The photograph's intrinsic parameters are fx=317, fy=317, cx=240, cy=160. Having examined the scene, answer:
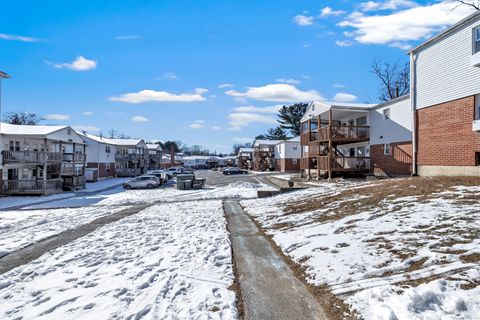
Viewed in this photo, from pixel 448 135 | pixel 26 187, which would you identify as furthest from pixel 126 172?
pixel 448 135

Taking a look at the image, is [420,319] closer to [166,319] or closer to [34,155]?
[166,319]

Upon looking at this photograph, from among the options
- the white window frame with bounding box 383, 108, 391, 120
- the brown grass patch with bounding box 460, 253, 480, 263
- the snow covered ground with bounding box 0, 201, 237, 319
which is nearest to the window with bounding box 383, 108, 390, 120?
the white window frame with bounding box 383, 108, 391, 120

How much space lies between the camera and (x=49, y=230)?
12156mm

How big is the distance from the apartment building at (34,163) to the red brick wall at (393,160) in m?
29.4

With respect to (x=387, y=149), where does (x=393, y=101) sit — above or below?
above

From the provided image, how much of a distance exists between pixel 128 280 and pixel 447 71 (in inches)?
709

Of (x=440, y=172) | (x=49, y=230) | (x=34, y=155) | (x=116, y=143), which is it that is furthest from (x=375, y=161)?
(x=116, y=143)

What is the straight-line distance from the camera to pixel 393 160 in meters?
23.2

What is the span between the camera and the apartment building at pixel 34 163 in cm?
2839

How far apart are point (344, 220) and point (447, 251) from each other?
3859mm

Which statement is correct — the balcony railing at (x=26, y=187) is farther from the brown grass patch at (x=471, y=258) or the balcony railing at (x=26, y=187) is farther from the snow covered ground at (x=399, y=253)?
the brown grass patch at (x=471, y=258)

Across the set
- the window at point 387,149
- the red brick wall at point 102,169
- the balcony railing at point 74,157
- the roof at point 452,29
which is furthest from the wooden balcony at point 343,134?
the red brick wall at point 102,169

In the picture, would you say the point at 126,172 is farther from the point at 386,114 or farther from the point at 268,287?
the point at 268,287

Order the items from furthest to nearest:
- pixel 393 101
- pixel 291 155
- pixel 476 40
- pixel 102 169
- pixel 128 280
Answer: pixel 291 155
pixel 102 169
pixel 393 101
pixel 476 40
pixel 128 280
